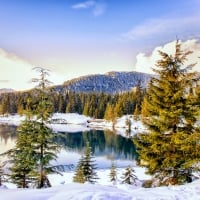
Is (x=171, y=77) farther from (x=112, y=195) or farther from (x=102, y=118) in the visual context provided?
(x=102, y=118)

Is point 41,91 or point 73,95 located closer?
point 41,91

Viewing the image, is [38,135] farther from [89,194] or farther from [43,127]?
[89,194]

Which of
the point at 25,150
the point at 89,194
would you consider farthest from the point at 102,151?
the point at 89,194

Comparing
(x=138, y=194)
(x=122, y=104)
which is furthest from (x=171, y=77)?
(x=122, y=104)

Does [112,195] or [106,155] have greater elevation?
[112,195]

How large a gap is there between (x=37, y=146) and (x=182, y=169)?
830 centimetres

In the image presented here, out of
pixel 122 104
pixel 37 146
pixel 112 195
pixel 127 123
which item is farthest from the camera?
pixel 122 104

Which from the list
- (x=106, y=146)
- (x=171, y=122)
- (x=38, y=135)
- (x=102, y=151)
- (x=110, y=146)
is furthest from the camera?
(x=106, y=146)

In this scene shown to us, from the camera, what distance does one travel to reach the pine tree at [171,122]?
16.6 metres

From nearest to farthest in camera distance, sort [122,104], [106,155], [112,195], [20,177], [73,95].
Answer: [112,195]
[20,177]
[106,155]
[122,104]
[73,95]

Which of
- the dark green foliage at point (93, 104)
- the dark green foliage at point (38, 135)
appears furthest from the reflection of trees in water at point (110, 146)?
the dark green foliage at point (38, 135)

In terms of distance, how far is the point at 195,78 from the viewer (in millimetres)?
16984

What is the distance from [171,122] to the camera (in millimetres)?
17000

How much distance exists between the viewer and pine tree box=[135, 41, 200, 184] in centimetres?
1661
